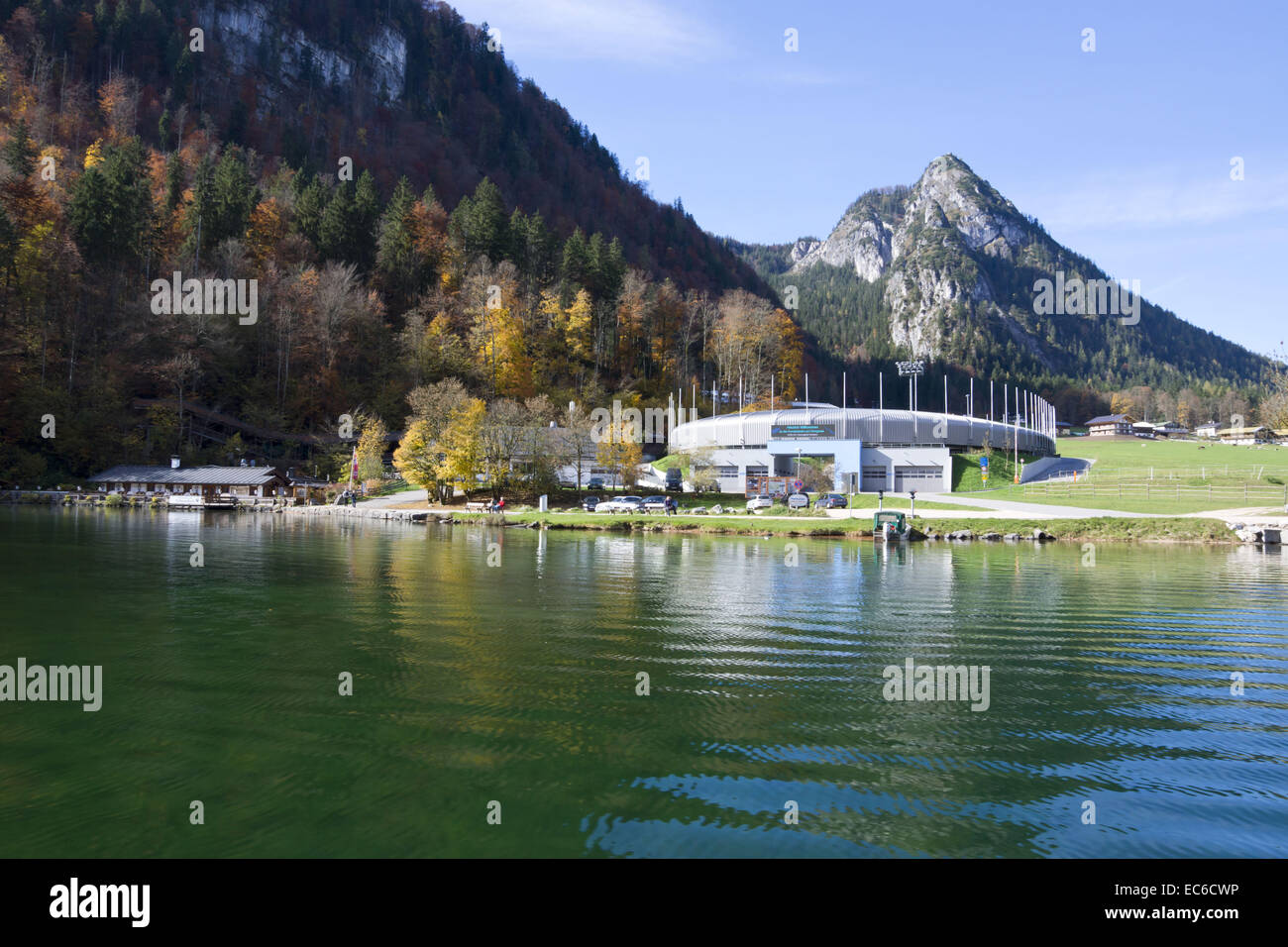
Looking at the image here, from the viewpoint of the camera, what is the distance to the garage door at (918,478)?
8379 centimetres

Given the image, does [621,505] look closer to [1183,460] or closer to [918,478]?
[918,478]

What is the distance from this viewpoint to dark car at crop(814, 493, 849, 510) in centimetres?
6461

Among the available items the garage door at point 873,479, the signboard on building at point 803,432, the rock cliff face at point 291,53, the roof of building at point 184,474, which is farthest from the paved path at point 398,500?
the rock cliff face at point 291,53

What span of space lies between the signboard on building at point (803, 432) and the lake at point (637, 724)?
200ft

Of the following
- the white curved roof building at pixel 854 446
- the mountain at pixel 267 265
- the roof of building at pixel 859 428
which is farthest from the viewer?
the mountain at pixel 267 265

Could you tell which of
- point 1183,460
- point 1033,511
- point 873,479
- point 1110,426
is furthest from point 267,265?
point 1110,426

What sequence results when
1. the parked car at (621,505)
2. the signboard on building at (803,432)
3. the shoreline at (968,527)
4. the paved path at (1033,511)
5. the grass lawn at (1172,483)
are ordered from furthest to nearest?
1. the signboard on building at (803,432)
2. the parked car at (621,505)
3. the grass lawn at (1172,483)
4. the paved path at (1033,511)
5. the shoreline at (968,527)

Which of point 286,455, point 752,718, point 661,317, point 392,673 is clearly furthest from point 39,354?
point 752,718

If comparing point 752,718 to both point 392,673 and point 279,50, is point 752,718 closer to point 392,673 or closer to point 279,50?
point 392,673

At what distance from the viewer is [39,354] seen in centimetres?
8506

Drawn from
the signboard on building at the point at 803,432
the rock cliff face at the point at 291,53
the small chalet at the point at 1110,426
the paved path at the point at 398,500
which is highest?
the rock cliff face at the point at 291,53

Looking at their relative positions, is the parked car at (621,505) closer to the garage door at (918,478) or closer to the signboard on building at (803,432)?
the signboard on building at (803,432)

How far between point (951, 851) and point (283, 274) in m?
114

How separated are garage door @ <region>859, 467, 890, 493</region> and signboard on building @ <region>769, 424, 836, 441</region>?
17.9 feet
